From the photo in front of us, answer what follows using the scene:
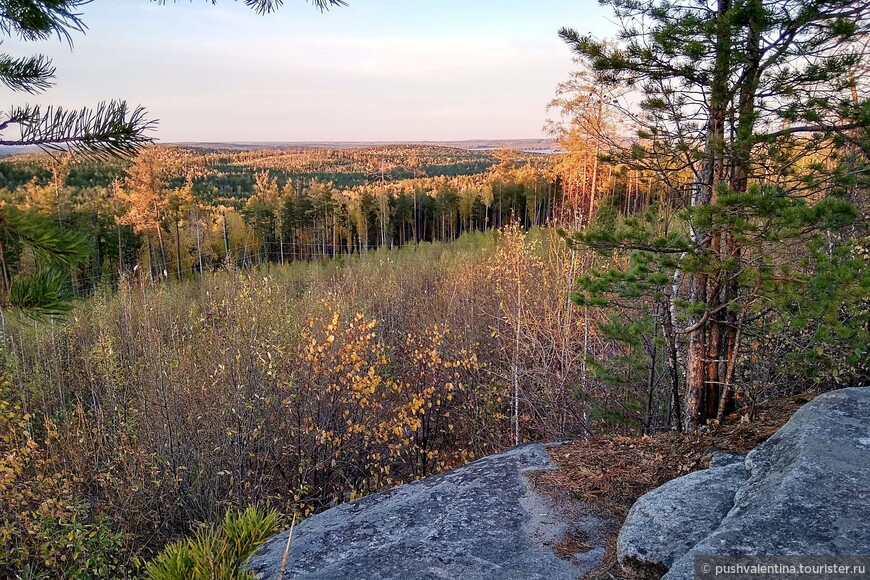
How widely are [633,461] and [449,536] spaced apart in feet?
5.28

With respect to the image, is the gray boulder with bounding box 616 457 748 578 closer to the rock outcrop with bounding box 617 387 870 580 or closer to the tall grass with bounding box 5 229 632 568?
the rock outcrop with bounding box 617 387 870 580

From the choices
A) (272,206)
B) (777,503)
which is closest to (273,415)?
(777,503)

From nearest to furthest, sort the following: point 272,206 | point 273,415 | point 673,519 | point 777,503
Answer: point 777,503 < point 673,519 < point 273,415 < point 272,206

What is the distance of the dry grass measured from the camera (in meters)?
3.88

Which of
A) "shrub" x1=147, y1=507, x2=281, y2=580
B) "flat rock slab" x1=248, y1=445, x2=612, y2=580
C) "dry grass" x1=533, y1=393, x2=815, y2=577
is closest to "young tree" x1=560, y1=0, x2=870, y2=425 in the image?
"dry grass" x1=533, y1=393, x2=815, y2=577

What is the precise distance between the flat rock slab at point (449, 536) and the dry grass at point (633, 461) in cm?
14

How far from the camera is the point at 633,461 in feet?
14.1

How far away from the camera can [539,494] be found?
13.1 feet

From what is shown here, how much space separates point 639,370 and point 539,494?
10.1 ft

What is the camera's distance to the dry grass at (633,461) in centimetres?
388

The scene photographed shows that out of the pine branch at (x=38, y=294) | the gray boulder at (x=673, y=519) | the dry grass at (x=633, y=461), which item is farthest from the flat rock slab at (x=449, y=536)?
the pine branch at (x=38, y=294)

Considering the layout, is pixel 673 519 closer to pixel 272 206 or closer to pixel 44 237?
pixel 44 237

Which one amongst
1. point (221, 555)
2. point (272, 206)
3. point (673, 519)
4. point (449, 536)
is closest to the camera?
point (221, 555)

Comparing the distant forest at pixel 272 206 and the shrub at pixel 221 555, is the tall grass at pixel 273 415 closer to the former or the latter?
the distant forest at pixel 272 206
